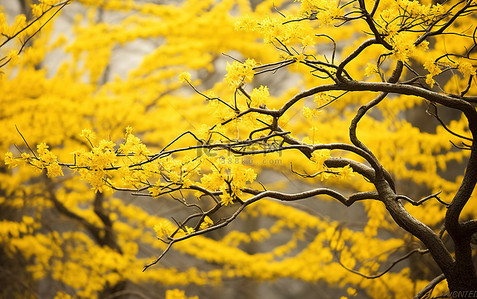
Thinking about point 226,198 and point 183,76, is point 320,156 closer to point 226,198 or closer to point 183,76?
point 226,198

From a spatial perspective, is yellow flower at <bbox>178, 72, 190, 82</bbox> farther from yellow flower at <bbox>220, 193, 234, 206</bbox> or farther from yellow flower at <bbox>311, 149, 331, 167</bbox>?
yellow flower at <bbox>311, 149, 331, 167</bbox>

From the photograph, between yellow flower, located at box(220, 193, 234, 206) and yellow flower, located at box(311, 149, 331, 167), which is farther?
A: yellow flower, located at box(311, 149, 331, 167)

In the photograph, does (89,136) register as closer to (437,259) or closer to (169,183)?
(169,183)

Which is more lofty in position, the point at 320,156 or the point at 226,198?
the point at 320,156

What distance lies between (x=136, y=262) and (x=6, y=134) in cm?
209

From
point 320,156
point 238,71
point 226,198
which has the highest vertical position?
point 238,71

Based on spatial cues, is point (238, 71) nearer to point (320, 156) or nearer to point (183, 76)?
point (183, 76)

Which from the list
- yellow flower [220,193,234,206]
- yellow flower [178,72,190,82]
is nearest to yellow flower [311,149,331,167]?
yellow flower [220,193,234,206]

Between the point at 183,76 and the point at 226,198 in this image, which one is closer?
the point at 226,198

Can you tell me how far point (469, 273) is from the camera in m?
1.93

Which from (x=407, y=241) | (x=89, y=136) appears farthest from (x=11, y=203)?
(x=407, y=241)

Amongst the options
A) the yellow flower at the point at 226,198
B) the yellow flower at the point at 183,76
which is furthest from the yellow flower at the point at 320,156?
the yellow flower at the point at 183,76

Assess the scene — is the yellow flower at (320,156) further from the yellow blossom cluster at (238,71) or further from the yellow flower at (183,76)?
the yellow flower at (183,76)

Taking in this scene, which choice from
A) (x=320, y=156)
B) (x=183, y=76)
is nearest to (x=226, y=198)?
(x=320, y=156)
